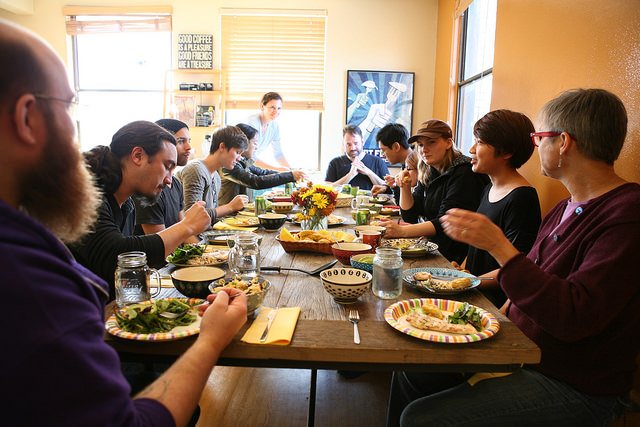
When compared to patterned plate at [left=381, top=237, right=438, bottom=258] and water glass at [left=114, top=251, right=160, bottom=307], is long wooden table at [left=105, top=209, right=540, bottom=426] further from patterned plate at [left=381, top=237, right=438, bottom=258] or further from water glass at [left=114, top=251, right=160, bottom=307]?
patterned plate at [left=381, top=237, right=438, bottom=258]

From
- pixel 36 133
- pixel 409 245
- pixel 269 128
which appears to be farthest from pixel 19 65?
pixel 269 128

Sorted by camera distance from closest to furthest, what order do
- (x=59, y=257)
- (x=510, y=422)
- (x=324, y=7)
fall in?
(x=59, y=257) → (x=510, y=422) → (x=324, y=7)

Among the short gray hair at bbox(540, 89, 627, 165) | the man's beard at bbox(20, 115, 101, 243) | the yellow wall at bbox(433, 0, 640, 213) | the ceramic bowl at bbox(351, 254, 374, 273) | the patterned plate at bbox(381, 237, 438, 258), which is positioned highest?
the yellow wall at bbox(433, 0, 640, 213)

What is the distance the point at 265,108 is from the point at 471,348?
14.1ft

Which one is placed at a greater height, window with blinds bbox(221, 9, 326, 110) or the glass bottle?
window with blinds bbox(221, 9, 326, 110)

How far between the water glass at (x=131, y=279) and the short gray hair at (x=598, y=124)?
122 centimetres

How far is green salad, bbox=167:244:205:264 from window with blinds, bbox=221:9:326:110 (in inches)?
171

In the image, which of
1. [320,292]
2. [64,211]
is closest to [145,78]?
[320,292]

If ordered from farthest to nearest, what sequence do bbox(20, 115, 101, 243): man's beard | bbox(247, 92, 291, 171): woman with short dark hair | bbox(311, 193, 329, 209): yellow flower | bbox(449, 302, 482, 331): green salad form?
bbox(247, 92, 291, 171): woman with short dark hair < bbox(311, 193, 329, 209): yellow flower < bbox(449, 302, 482, 331): green salad < bbox(20, 115, 101, 243): man's beard

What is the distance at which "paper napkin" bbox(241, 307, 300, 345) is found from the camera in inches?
41.3

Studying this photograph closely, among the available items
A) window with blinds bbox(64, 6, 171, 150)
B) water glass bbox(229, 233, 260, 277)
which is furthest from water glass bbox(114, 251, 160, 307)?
window with blinds bbox(64, 6, 171, 150)

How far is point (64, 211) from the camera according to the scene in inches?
28.8

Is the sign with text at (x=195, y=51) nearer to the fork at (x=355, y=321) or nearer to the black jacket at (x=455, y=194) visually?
the black jacket at (x=455, y=194)

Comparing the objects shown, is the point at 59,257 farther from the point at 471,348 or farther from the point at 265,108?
the point at 265,108
